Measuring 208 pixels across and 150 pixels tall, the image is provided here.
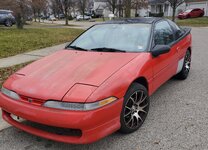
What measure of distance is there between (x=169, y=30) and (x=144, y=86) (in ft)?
5.97

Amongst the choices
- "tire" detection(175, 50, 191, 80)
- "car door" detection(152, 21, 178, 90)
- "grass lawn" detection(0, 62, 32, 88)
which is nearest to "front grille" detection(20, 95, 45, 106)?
"car door" detection(152, 21, 178, 90)

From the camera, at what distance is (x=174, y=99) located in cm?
466

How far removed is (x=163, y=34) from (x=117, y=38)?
3.27ft

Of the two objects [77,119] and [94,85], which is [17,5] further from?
[77,119]

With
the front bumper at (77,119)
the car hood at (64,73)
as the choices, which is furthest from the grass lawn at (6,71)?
the front bumper at (77,119)

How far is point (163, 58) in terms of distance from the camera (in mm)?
4289

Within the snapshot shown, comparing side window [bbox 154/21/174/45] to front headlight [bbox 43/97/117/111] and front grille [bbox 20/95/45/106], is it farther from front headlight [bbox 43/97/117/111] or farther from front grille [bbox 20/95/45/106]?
front grille [bbox 20/95/45/106]

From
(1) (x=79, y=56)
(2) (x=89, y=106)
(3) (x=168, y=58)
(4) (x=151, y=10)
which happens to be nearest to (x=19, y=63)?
(1) (x=79, y=56)

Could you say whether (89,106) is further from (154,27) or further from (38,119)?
(154,27)

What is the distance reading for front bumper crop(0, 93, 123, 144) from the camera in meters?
2.73

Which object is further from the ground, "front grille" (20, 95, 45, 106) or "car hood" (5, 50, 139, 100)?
"car hood" (5, 50, 139, 100)

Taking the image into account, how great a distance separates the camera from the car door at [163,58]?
4098mm

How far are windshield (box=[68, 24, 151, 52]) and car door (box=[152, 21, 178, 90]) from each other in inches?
9.1

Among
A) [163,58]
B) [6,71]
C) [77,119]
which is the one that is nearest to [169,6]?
[6,71]
